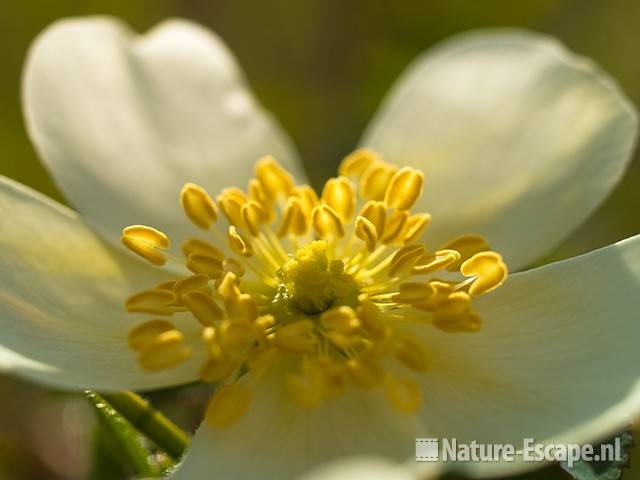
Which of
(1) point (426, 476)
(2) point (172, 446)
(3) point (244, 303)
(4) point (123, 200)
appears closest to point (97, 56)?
(4) point (123, 200)

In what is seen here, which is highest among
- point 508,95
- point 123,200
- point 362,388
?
point 508,95

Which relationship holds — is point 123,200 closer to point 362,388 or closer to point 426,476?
point 362,388

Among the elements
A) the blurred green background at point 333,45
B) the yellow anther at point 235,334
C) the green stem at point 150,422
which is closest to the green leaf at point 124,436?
the green stem at point 150,422

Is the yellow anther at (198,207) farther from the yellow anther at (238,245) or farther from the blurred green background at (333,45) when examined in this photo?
the blurred green background at (333,45)

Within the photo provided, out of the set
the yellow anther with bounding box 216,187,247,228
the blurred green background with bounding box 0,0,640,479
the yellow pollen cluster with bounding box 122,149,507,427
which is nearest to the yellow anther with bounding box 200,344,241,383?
the yellow pollen cluster with bounding box 122,149,507,427

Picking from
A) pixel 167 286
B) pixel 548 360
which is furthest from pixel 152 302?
pixel 548 360

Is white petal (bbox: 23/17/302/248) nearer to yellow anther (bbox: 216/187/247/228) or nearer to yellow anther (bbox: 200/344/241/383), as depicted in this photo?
yellow anther (bbox: 216/187/247/228)

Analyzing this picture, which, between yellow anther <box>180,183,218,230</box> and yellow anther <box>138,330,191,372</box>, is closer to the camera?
yellow anther <box>138,330,191,372</box>
